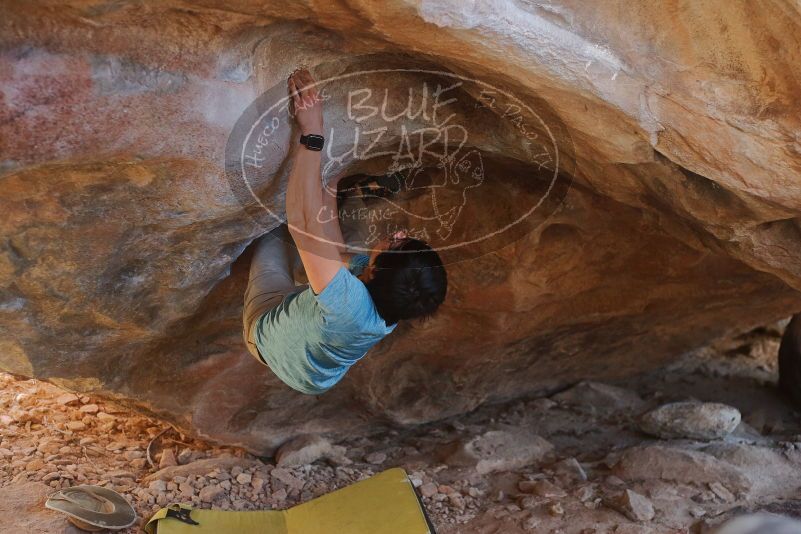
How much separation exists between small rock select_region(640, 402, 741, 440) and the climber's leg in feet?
4.92

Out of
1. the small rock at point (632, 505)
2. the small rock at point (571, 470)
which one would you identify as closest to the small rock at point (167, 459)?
the small rock at point (571, 470)

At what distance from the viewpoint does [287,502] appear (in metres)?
→ 2.60

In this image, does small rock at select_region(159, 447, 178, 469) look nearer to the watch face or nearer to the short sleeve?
the short sleeve

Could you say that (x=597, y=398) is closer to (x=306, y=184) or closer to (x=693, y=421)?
(x=693, y=421)

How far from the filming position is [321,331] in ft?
5.84

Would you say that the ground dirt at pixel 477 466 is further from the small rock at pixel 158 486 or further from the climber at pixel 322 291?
the climber at pixel 322 291

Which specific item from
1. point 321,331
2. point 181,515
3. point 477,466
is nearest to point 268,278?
point 321,331

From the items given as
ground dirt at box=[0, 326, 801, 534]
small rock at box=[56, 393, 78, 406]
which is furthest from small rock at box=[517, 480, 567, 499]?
small rock at box=[56, 393, 78, 406]

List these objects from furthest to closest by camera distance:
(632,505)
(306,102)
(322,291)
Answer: (632,505), (306,102), (322,291)

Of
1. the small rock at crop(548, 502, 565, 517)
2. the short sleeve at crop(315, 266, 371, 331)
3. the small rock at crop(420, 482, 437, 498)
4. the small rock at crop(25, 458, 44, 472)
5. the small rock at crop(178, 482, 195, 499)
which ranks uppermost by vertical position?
the short sleeve at crop(315, 266, 371, 331)

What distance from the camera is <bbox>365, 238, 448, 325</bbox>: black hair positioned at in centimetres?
181

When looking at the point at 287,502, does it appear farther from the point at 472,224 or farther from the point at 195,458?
the point at 472,224

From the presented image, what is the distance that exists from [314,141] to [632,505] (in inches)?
58.9

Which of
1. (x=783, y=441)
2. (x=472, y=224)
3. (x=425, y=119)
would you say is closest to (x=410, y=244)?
(x=425, y=119)
